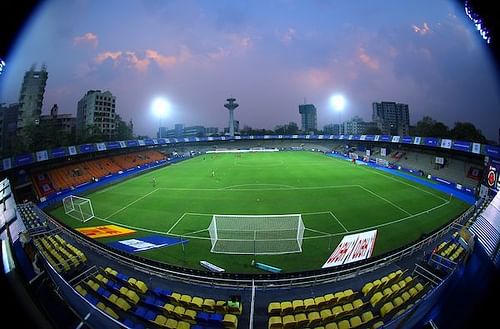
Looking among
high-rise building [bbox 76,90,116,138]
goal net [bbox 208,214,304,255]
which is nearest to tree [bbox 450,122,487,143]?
goal net [bbox 208,214,304,255]

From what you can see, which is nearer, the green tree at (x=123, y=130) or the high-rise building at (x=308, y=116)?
the green tree at (x=123, y=130)

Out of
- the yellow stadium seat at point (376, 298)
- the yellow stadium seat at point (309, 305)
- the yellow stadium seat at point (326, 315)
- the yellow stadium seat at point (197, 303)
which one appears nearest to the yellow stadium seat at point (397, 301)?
the yellow stadium seat at point (376, 298)

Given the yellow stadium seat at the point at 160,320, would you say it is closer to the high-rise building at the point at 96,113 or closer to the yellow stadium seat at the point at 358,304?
the yellow stadium seat at the point at 358,304

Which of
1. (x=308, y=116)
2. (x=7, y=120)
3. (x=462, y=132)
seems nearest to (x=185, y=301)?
(x=7, y=120)

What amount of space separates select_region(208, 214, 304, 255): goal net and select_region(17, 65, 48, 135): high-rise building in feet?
23.6

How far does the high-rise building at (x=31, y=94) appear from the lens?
266cm

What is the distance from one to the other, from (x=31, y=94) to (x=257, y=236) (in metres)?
9.28

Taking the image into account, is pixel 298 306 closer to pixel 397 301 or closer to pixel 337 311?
pixel 337 311

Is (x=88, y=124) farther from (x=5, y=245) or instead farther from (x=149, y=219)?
(x=5, y=245)

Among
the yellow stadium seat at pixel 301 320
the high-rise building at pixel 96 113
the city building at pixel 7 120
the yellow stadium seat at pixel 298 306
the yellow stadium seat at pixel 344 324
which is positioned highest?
the high-rise building at pixel 96 113

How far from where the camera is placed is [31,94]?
2.89 m

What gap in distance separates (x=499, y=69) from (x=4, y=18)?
14.7 ft

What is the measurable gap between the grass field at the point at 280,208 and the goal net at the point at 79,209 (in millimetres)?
426

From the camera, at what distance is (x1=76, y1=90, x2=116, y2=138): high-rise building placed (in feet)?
92.6
